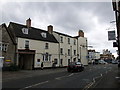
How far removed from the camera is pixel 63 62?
40594 mm

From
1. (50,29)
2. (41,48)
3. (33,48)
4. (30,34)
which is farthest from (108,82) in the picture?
(50,29)

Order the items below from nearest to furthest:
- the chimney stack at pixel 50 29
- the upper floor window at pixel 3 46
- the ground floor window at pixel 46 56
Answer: the upper floor window at pixel 3 46 → the ground floor window at pixel 46 56 → the chimney stack at pixel 50 29

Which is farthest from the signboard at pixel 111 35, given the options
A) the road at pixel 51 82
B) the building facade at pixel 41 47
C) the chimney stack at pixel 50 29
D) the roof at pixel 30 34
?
the chimney stack at pixel 50 29

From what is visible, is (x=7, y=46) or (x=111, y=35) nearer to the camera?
(x=111, y=35)

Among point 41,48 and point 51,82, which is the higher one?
point 41,48

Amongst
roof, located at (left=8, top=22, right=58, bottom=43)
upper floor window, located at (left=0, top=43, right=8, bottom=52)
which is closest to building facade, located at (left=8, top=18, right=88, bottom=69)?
roof, located at (left=8, top=22, right=58, bottom=43)

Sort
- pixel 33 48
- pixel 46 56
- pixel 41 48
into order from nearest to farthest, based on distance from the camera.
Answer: pixel 33 48
pixel 41 48
pixel 46 56

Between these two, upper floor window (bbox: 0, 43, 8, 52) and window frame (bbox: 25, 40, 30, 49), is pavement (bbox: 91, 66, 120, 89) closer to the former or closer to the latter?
upper floor window (bbox: 0, 43, 8, 52)

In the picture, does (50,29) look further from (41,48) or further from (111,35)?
(111,35)

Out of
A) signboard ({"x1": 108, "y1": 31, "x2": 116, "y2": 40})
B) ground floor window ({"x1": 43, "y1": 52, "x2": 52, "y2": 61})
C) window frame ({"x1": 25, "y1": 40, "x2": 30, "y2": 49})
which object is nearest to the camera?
signboard ({"x1": 108, "y1": 31, "x2": 116, "y2": 40})

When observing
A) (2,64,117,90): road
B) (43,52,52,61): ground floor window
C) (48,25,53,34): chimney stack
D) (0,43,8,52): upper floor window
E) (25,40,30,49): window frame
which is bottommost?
(2,64,117,90): road

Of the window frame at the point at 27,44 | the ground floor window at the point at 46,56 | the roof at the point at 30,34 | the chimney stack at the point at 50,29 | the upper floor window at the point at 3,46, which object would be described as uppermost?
the chimney stack at the point at 50,29

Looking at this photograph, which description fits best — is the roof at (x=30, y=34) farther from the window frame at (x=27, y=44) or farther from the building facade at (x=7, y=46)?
the building facade at (x=7, y=46)

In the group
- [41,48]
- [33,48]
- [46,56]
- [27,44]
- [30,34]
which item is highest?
[30,34]
